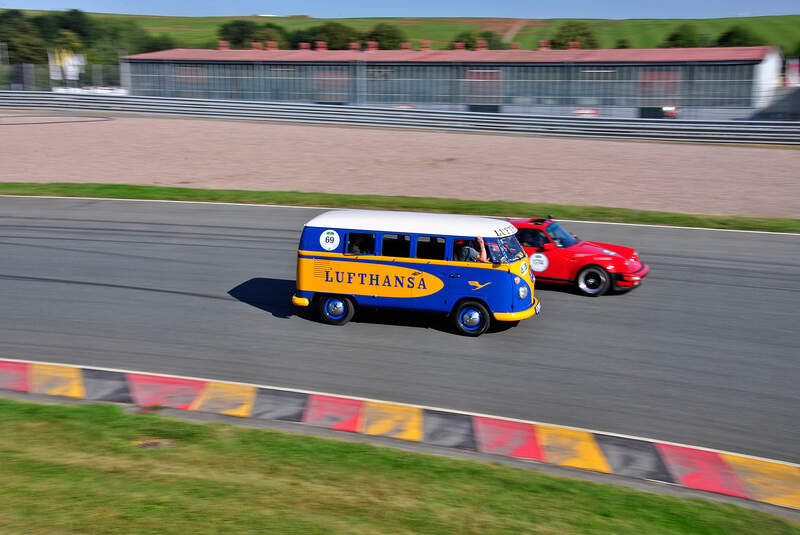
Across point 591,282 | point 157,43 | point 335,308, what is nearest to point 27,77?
point 335,308

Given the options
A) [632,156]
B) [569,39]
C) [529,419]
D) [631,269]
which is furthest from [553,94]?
[569,39]

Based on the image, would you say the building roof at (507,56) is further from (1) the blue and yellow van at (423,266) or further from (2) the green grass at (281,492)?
(2) the green grass at (281,492)

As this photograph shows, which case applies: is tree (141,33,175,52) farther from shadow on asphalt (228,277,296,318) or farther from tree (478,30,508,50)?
shadow on asphalt (228,277,296,318)

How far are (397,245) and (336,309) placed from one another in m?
1.61

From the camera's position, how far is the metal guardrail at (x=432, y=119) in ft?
106

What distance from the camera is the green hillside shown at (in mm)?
96438

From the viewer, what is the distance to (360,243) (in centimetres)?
1216

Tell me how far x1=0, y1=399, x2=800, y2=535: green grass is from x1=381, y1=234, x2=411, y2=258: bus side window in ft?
13.8

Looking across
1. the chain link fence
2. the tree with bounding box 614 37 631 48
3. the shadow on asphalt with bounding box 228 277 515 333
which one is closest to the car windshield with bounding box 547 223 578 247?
the shadow on asphalt with bounding box 228 277 515 333

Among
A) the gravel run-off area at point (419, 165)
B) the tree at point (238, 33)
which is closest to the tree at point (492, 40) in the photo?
the tree at point (238, 33)

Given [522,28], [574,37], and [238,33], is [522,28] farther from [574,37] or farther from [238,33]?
[238,33]

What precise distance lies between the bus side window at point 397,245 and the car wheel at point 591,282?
4.01 meters

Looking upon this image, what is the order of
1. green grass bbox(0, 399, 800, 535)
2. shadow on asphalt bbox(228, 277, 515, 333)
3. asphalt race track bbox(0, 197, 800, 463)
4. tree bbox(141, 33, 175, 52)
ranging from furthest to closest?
tree bbox(141, 33, 175, 52) → shadow on asphalt bbox(228, 277, 515, 333) → asphalt race track bbox(0, 197, 800, 463) → green grass bbox(0, 399, 800, 535)

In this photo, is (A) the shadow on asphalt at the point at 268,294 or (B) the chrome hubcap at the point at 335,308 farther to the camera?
(A) the shadow on asphalt at the point at 268,294
